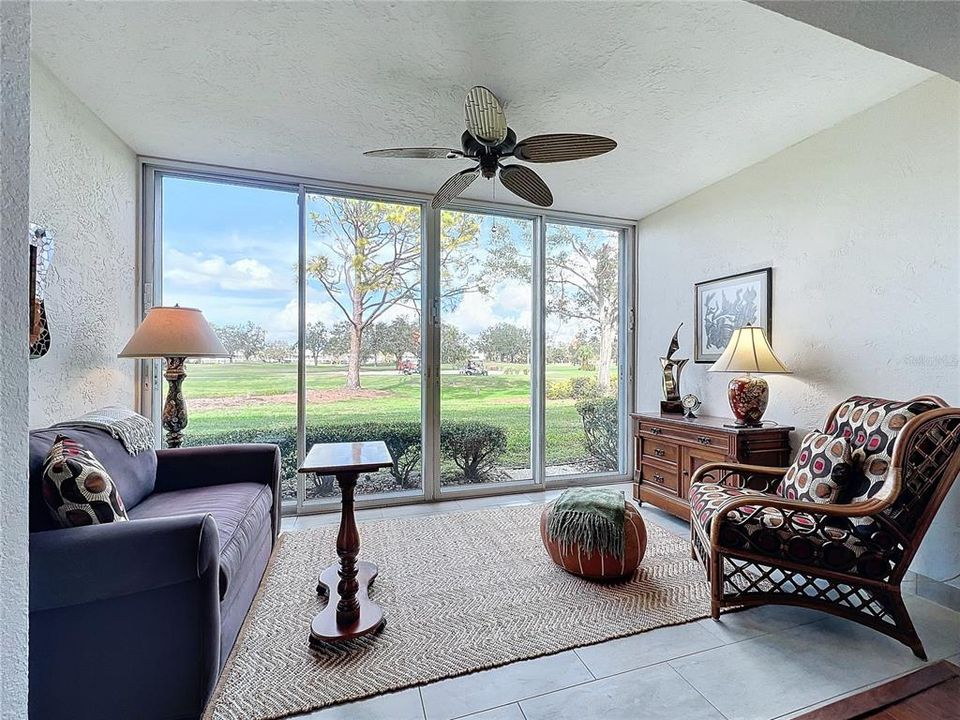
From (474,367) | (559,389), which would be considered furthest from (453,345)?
(559,389)

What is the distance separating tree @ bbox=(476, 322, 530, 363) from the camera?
12.6ft

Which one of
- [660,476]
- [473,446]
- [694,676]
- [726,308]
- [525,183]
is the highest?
[525,183]

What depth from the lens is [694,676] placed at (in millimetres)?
1567

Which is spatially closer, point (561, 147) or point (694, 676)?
point (694, 676)

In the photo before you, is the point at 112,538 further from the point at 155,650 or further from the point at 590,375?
the point at 590,375

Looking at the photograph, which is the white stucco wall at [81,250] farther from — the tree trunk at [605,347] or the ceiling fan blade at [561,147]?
the tree trunk at [605,347]

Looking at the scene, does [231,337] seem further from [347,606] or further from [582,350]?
[582,350]

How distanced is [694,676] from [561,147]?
2327 mm

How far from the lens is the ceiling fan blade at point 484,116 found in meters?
1.77

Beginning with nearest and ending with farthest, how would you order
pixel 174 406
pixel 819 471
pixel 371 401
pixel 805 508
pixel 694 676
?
1. pixel 694 676
2. pixel 805 508
3. pixel 819 471
4. pixel 174 406
5. pixel 371 401

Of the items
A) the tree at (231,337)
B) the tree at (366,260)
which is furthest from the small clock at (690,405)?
the tree at (231,337)

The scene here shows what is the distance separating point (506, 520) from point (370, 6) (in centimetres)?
309

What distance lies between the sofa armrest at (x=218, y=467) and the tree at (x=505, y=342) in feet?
6.44

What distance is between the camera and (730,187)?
3236mm
